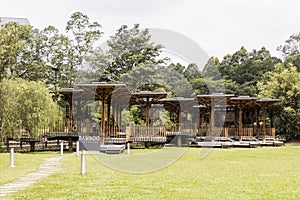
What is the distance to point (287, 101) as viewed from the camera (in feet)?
95.6

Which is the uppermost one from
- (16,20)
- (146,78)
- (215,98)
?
(16,20)

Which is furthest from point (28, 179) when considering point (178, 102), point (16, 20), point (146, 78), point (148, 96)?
point (146, 78)

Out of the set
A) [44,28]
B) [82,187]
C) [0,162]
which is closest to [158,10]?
[0,162]

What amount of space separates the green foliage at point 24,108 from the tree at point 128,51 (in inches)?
630

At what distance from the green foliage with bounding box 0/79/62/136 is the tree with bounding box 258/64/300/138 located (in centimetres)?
1733

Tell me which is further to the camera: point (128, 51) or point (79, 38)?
point (128, 51)

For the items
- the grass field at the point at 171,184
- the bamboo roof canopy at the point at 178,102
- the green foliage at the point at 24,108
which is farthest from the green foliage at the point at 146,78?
the grass field at the point at 171,184

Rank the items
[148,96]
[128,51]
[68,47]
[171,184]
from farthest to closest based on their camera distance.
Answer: [128,51] < [68,47] < [148,96] < [171,184]

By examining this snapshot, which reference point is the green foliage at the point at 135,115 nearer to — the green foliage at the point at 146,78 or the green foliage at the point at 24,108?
the green foliage at the point at 146,78

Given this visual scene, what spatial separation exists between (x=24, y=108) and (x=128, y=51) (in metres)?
20.9

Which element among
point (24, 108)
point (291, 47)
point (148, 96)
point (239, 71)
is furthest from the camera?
point (291, 47)

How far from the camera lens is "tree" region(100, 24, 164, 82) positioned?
36.3m

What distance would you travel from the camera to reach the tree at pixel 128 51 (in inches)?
1430

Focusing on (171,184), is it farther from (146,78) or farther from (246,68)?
(246,68)
